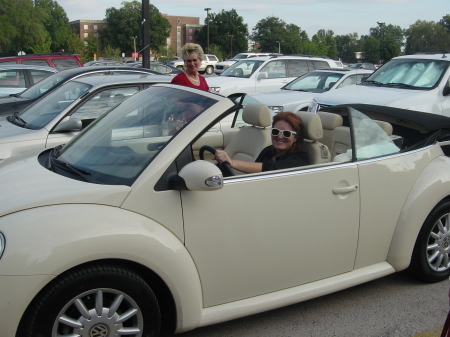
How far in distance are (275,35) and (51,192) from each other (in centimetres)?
10151

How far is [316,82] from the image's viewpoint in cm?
1210

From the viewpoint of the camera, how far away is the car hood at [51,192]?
273cm

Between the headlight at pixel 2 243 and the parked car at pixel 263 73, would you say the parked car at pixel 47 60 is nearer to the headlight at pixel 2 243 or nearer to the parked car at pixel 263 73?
the parked car at pixel 263 73

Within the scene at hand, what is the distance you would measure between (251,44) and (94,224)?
372ft

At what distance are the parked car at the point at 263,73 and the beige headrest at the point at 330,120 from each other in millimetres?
9122

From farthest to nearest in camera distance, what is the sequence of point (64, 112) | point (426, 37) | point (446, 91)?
point (426, 37)
point (446, 91)
point (64, 112)

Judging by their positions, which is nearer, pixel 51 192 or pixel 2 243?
pixel 2 243

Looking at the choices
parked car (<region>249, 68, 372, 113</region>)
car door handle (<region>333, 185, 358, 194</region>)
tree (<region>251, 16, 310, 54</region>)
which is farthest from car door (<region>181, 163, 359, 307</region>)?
tree (<region>251, 16, 310, 54</region>)

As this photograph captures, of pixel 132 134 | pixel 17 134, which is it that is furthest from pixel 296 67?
pixel 132 134

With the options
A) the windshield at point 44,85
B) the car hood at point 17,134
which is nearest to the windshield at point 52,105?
the car hood at point 17,134

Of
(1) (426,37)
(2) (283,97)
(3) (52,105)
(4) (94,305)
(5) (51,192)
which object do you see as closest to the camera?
(4) (94,305)

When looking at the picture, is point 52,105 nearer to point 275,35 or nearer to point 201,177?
point 201,177

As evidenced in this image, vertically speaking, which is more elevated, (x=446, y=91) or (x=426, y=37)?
(x=426, y=37)

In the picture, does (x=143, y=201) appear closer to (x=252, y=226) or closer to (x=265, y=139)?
(x=252, y=226)
